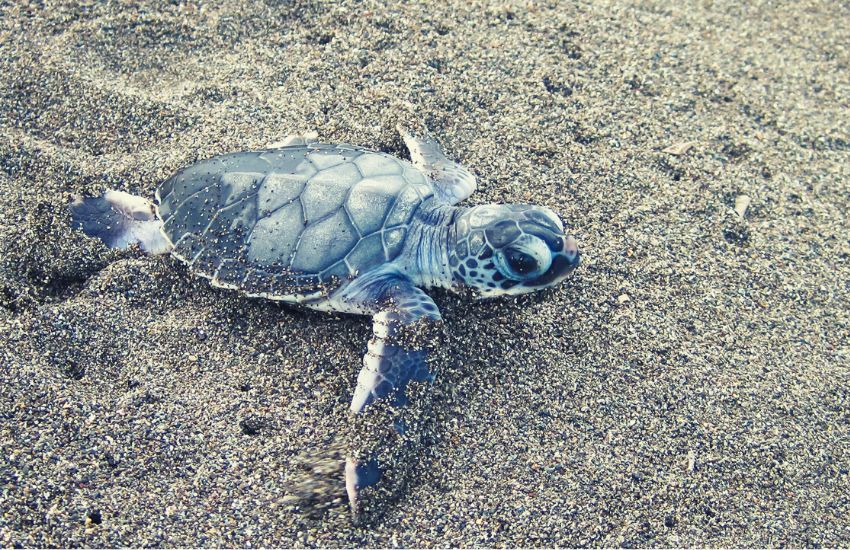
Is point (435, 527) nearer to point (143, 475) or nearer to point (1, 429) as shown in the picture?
point (143, 475)

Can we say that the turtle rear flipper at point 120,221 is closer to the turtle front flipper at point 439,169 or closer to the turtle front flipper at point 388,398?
the turtle front flipper at point 388,398

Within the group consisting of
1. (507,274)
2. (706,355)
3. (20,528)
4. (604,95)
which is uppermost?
(604,95)

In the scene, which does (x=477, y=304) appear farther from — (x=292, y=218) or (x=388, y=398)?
(x=292, y=218)

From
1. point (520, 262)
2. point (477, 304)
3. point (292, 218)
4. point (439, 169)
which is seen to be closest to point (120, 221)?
point (292, 218)

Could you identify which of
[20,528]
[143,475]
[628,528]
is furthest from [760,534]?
[20,528]

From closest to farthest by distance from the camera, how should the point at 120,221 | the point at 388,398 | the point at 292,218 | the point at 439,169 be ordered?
the point at 388,398
the point at 292,218
the point at 120,221
the point at 439,169
